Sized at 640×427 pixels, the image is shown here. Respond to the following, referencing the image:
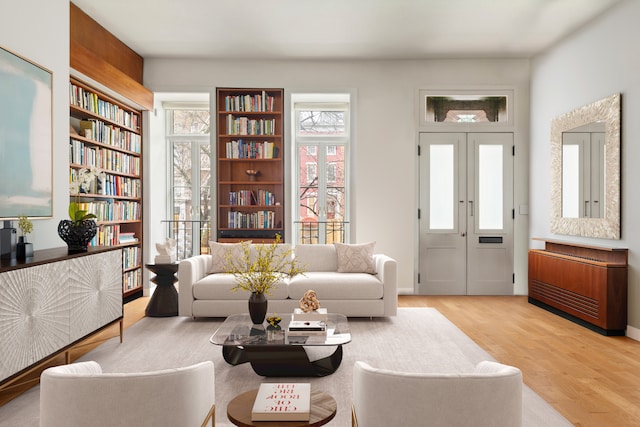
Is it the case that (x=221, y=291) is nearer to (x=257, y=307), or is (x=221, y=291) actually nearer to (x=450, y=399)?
(x=257, y=307)

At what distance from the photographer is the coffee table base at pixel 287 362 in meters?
3.05

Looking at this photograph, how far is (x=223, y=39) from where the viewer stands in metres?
5.62

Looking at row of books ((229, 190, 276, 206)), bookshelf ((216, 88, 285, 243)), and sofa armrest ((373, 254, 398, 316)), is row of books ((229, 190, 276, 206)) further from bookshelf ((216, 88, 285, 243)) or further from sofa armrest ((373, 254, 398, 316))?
sofa armrest ((373, 254, 398, 316))

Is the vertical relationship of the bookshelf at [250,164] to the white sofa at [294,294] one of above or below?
above

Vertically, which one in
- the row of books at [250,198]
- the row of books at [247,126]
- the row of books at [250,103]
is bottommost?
the row of books at [250,198]

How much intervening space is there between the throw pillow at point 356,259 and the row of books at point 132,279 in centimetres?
288

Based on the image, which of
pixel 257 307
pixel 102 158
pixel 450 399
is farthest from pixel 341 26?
pixel 450 399

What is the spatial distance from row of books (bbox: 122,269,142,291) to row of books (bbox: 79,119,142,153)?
1677 millimetres

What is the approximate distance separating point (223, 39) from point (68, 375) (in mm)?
4975

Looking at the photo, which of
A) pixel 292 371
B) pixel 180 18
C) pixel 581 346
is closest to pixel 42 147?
pixel 180 18

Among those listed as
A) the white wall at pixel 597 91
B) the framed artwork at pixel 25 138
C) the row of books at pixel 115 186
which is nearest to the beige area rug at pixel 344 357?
the framed artwork at pixel 25 138

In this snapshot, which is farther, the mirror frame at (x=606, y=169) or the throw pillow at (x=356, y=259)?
the throw pillow at (x=356, y=259)

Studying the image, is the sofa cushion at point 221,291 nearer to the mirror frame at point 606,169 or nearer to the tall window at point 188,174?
the tall window at point 188,174

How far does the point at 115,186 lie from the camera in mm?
5617
